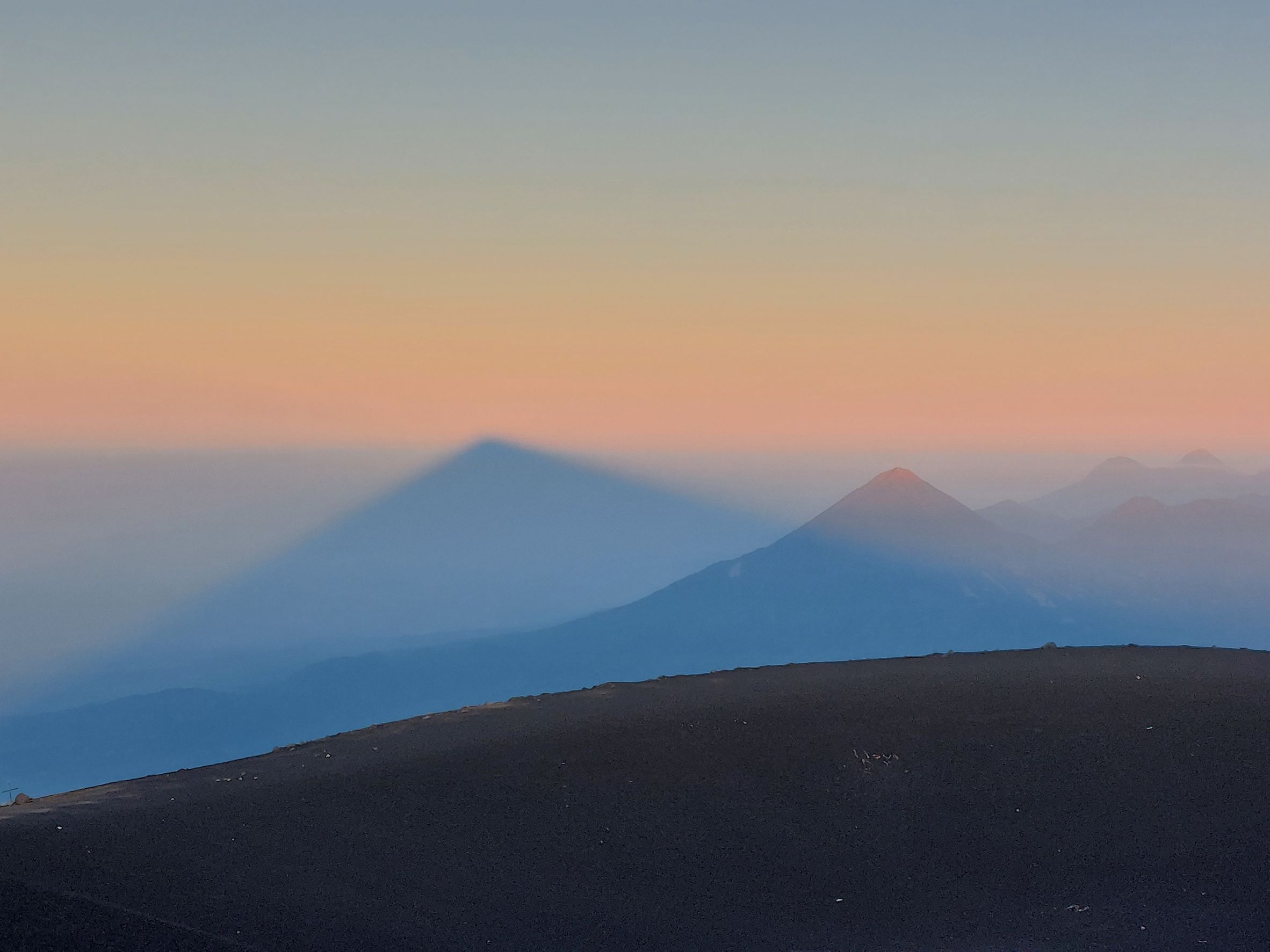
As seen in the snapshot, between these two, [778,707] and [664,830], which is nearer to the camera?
[664,830]

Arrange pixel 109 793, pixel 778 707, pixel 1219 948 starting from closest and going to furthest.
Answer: pixel 1219 948
pixel 109 793
pixel 778 707

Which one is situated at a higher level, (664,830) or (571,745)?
(571,745)

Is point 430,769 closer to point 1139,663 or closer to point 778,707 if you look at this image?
point 778,707

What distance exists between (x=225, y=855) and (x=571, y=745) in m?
5.79

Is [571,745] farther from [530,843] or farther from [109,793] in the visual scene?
[109,793]

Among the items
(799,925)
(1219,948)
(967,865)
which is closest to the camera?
(1219,948)

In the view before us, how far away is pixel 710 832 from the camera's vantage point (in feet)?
50.4

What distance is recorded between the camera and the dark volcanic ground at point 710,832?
12.5m

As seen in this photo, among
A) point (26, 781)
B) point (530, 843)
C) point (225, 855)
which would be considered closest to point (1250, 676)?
point (530, 843)

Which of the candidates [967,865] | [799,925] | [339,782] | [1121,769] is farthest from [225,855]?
[1121,769]

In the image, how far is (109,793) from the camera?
1630 centimetres

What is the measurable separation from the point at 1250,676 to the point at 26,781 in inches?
8662

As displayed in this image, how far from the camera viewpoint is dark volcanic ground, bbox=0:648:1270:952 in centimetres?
1255

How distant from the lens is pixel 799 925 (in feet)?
43.7
